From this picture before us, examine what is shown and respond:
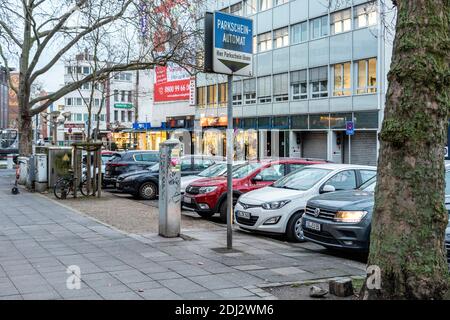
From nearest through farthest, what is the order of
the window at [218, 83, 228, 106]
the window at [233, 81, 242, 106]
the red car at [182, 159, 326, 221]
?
the red car at [182, 159, 326, 221]
the window at [233, 81, 242, 106]
the window at [218, 83, 228, 106]

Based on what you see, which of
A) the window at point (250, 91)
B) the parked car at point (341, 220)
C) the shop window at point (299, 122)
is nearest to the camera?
the parked car at point (341, 220)

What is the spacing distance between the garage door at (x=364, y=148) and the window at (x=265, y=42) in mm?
11633

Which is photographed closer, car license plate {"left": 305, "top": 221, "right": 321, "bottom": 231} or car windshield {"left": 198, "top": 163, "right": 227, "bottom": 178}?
car license plate {"left": 305, "top": 221, "right": 321, "bottom": 231}

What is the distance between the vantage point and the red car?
1288 cm

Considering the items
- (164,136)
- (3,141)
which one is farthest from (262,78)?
(3,141)

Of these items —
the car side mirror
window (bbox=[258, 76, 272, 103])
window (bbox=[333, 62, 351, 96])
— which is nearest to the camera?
the car side mirror

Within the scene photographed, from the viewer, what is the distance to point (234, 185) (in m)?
12.9

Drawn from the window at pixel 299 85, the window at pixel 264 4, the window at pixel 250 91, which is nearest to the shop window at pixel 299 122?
the window at pixel 299 85

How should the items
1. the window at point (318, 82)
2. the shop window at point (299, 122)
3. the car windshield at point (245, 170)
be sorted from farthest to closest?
the shop window at point (299, 122) < the window at point (318, 82) < the car windshield at point (245, 170)

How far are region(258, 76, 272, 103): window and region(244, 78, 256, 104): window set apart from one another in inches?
29.9

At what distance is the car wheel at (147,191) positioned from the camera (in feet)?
59.9

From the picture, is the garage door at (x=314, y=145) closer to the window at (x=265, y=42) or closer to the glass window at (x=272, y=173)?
the window at (x=265, y=42)

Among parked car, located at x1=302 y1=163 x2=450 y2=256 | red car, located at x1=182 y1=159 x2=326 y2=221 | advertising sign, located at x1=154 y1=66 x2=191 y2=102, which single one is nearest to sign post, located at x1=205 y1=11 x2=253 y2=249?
parked car, located at x1=302 y1=163 x2=450 y2=256

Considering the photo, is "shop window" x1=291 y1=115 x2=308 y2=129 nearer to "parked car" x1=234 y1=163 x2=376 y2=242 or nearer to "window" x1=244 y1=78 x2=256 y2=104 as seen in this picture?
"window" x1=244 y1=78 x2=256 y2=104
